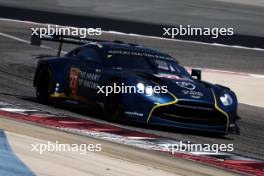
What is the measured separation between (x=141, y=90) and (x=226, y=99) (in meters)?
1.25

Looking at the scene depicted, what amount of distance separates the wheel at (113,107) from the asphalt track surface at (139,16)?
13.6 metres

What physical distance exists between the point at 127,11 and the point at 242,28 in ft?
11.7

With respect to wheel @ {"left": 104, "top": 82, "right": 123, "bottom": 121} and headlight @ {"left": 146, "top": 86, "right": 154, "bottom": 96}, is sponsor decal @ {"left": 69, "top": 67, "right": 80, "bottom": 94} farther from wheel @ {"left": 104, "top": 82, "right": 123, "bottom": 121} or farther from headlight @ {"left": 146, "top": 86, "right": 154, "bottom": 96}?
headlight @ {"left": 146, "top": 86, "right": 154, "bottom": 96}

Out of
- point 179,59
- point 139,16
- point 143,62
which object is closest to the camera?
point 143,62

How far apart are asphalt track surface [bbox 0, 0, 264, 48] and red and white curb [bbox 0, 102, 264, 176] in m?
13.7

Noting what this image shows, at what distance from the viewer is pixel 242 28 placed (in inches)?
992

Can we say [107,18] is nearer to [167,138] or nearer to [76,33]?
[76,33]

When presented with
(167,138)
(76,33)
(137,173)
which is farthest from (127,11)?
(137,173)

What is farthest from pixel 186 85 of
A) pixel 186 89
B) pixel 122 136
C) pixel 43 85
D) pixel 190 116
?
pixel 43 85

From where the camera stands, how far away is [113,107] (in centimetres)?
1102

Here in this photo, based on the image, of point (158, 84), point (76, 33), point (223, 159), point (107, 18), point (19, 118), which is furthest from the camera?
point (107, 18)

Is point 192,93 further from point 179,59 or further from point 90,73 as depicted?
point 179,59

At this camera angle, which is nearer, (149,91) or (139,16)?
(149,91)

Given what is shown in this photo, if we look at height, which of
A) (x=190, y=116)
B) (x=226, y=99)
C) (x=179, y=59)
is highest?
(x=179, y=59)
